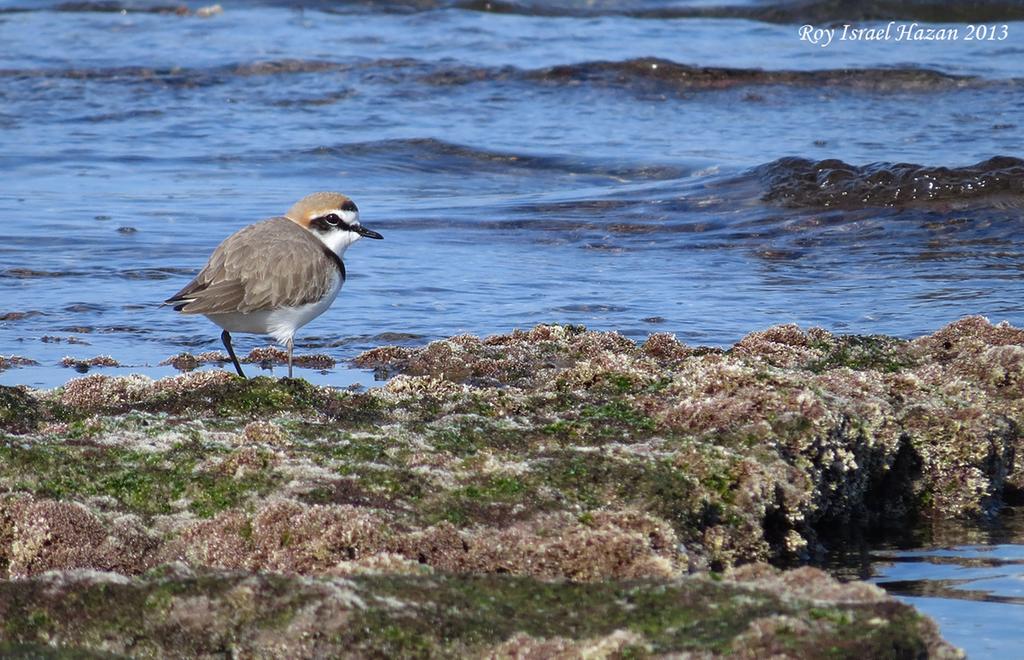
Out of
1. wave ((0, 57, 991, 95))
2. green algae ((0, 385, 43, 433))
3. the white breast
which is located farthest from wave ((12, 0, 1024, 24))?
green algae ((0, 385, 43, 433))

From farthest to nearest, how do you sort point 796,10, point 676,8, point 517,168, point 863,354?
1. point 676,8
2. point 796,10
3. point 517,168
4. point 863,354

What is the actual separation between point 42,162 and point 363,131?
4.23m

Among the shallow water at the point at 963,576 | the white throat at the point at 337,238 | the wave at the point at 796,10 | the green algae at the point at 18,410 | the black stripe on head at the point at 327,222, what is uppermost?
the wave at the point at 796,10

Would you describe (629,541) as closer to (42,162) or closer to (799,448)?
(799,448)

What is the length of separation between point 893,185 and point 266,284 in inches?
321

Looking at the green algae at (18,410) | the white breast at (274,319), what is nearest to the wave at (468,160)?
the white breast at (274,319)

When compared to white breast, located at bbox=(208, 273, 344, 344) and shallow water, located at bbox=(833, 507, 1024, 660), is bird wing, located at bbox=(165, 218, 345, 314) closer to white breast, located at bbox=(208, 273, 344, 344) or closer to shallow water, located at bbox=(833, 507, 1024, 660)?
white breast, located at bbox=(208, 273, 344, 344)

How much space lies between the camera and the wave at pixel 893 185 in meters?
14.2

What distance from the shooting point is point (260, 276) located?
8508 millimetres

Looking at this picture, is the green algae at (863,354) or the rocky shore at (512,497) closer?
the rocky shore at (512,497)

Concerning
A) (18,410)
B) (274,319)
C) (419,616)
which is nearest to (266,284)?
(274,319)

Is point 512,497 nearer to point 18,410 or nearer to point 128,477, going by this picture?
point 128,477

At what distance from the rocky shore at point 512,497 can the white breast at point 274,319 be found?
3.37 feet

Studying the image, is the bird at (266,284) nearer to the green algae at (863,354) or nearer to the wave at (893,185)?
the green algae at (863,354)
